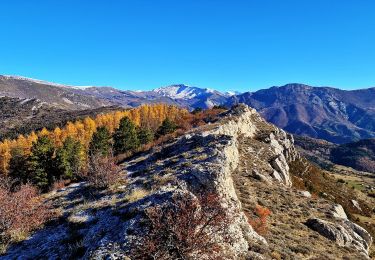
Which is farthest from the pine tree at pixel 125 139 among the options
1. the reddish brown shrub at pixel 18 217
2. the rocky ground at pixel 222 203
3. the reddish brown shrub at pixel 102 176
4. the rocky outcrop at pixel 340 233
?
the rocky outcrop at pixel 340 233

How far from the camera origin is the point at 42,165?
257 feet

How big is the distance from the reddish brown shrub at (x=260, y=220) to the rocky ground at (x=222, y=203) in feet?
1.41

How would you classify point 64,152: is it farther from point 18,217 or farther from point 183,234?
point 183,234

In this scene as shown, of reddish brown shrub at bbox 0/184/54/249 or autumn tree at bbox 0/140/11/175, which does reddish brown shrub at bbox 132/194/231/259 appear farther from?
autumn tree at bbox 0/140/11/175

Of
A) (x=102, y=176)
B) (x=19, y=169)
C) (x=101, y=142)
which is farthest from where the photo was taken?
(x=19, y=169)

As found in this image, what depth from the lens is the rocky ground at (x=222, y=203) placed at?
2016 centimetres

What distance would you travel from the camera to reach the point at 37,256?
21453mm

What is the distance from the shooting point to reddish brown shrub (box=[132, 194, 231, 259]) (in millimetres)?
16078

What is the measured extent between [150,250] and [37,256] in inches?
385

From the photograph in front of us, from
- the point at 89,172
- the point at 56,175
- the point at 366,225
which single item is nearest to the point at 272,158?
the point at 366,225

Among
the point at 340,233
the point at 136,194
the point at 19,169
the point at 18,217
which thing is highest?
A: the point at 136,194

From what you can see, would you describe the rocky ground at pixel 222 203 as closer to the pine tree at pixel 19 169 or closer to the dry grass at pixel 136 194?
the dry grass at pixel 136 194

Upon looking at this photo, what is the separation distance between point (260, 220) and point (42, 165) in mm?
62340

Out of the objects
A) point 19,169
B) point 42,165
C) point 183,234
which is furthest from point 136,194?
point 19,169
